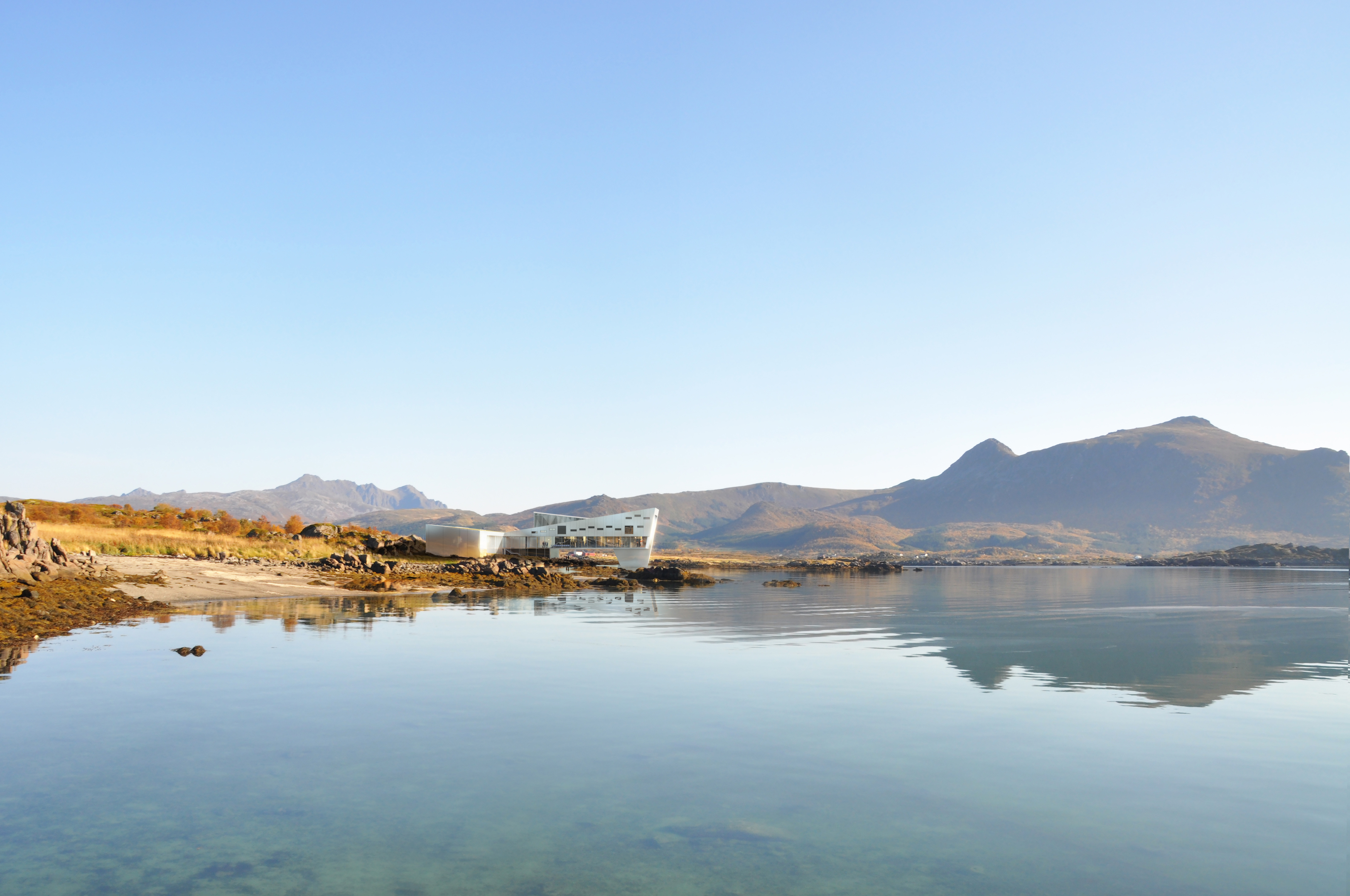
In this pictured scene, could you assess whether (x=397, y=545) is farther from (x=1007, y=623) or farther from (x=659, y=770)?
(x=659, y=770)

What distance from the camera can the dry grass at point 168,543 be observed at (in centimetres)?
4709

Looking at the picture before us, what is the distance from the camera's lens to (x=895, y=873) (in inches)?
317

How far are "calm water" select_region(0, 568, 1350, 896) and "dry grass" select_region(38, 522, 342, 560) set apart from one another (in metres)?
26.7

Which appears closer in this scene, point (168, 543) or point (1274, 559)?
point (168, 543)

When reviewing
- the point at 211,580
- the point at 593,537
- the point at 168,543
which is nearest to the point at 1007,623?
the point at 211,580

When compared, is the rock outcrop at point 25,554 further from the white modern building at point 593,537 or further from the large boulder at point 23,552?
the white modern building at point 593,537

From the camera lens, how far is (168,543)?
53531 millimetres

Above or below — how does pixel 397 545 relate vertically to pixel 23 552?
below

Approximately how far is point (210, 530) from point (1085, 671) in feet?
250

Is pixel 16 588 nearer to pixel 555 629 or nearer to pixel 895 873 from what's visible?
pixel 555 629

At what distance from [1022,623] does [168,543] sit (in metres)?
52.6

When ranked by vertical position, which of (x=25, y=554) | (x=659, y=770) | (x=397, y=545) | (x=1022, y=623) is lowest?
(x=1022, y=623)

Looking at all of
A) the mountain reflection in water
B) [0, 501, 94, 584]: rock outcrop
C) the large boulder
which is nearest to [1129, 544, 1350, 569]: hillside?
the mountain reflection in water

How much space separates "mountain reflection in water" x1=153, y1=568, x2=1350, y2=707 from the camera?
22516 millimetres
